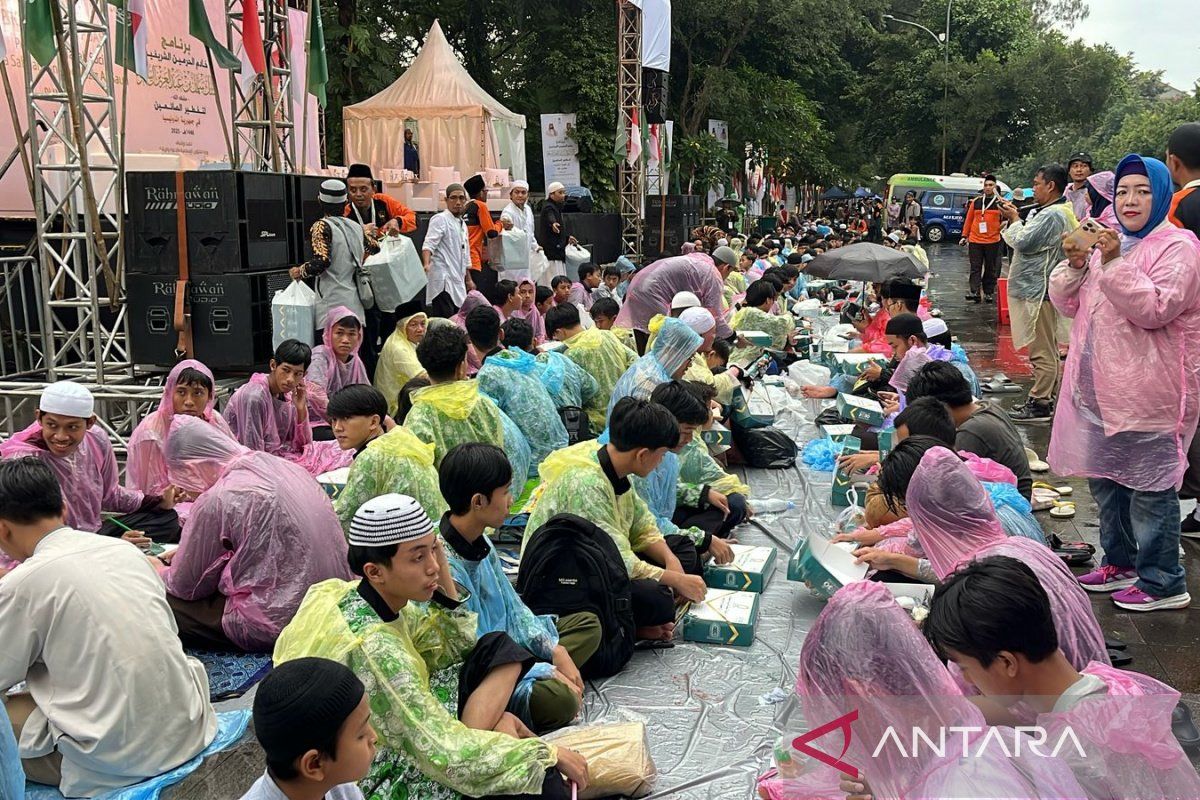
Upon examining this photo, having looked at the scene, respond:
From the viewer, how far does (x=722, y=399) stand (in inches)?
271

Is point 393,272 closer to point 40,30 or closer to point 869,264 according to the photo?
point 40,30

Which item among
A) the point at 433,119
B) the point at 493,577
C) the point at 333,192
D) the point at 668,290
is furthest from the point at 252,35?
the point at 433,119

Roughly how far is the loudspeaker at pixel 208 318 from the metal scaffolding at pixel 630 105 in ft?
29.6

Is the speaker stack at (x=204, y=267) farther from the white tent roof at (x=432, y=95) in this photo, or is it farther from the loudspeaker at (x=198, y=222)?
the white tent roof at (x=432, y=95)

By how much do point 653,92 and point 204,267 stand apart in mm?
10109

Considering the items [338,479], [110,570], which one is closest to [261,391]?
[338,479]

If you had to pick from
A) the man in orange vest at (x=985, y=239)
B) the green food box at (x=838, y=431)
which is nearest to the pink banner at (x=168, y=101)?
the green food box at (x=838, y=431)

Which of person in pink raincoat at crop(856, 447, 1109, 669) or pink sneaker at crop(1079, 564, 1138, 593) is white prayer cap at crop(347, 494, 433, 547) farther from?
pink sneaker at crop(1079, 564, 1138, 593)

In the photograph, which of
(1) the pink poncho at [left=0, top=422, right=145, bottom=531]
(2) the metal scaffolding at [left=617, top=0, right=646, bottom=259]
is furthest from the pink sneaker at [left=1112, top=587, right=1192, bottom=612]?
(2) the metal scaffolding at [left=617, top=0, right=646, bottom=259]

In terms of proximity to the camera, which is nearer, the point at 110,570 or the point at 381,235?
the point at 110,570

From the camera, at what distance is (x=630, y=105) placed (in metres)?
16.0

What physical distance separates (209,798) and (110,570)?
764 millimetres

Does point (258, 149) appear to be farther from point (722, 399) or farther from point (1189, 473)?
point (1189, 473)

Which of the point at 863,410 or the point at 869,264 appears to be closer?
the point at 863,410
